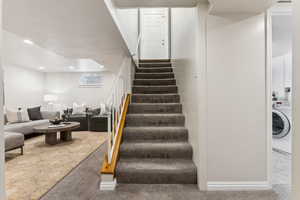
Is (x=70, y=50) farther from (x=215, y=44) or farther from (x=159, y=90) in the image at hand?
(x=215, y=44)

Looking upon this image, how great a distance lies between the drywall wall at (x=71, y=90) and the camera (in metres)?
7.11

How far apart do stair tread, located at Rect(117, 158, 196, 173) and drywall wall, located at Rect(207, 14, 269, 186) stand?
13.7 inches

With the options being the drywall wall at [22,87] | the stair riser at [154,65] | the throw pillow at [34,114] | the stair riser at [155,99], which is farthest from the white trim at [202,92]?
the drywall wall at [22,87]

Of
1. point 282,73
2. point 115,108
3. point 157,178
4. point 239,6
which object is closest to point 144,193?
point 157,178

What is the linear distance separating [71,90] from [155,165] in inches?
257

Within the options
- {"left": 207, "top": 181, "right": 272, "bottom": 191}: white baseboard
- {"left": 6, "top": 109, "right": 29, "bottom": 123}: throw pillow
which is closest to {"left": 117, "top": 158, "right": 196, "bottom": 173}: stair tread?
{"left": 207, "top": 181, "right": 272, "bottom": 191}: white baseboard

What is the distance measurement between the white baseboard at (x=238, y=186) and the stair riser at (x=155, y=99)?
1.69 m

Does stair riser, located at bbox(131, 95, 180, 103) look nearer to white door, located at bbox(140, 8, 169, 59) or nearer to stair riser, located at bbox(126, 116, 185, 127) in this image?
stair riser, located at bbox(126, 116, 185, 127)

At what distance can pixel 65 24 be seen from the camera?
186cm

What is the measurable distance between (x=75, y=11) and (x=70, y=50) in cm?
155

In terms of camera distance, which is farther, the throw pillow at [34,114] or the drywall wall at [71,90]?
the drywall wall at [71,90]

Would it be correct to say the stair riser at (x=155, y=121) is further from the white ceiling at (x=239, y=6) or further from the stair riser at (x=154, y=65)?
the stair riser at (x=154, y=65)

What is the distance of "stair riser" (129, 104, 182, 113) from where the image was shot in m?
2.91

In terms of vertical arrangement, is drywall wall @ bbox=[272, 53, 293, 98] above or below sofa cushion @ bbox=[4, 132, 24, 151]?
above
